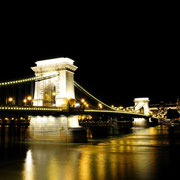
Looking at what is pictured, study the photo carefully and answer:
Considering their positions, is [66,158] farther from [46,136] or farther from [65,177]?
[46,136]

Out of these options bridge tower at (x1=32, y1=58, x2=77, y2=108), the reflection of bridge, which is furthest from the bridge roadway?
bridge tower at (x1=32, y1=58, x2=77, y2=108)

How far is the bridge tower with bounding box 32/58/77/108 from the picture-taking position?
35500 millimetres

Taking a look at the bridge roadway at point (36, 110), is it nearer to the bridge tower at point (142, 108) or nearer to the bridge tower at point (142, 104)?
the bridge tower at point (142, 108)

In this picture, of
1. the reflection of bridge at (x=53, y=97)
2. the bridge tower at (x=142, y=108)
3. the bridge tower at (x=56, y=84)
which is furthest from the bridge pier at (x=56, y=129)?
the bridge tower at (x=142, y=108)

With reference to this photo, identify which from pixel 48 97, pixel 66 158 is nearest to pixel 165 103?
pixel 48 97

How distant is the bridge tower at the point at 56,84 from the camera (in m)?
35.5

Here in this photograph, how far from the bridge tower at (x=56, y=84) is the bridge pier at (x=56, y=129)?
2.28 metres

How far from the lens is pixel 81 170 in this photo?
16750mm

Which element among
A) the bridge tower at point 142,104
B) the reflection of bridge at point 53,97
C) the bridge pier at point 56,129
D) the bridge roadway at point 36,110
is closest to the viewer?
the bridge roadway at point 36,110

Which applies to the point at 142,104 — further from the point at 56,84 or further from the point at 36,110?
the point at 36,110

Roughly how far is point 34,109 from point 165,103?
15711cm

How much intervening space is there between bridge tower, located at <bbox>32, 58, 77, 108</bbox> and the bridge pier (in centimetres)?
228

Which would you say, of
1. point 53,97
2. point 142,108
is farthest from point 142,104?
point 53,97

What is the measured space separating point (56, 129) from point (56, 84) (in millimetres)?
6522
